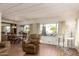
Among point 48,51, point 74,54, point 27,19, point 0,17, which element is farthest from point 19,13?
point 74,54

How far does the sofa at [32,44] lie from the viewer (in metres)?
1.92

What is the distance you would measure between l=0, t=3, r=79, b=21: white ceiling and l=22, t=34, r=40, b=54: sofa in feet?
0.90

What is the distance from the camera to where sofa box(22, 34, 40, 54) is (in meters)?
1.92

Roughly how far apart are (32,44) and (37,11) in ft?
1.66

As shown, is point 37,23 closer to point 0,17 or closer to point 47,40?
point 47,40

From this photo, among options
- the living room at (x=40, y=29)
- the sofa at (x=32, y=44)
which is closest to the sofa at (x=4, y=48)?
the living room at (x=40, y=29)

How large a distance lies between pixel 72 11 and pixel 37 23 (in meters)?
0.55

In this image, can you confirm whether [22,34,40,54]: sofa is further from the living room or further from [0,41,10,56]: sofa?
[0,41,10,56]: sofa

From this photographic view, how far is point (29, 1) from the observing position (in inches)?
70.6

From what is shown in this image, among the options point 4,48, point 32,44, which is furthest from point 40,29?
point 4,48

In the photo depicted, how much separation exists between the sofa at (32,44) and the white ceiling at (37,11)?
275 mm

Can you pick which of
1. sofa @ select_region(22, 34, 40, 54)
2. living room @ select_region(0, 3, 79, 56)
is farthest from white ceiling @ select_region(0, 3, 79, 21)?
sofa @ select_region(22, 34, 40, 54)

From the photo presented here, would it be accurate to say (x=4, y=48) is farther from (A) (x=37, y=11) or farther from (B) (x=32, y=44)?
(A) (x=37, y=11)

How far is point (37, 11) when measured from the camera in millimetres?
1915
